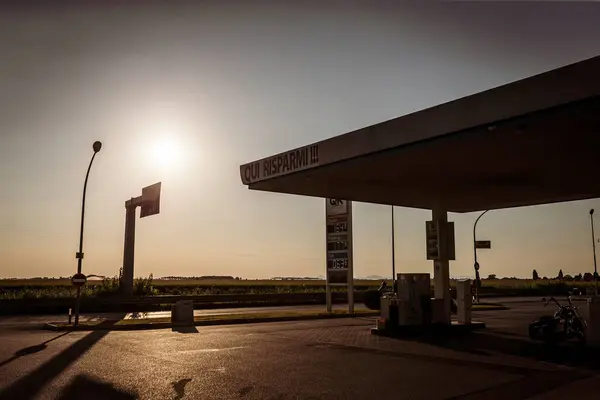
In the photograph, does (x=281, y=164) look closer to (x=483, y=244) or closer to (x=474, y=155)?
(x=474, y=155)

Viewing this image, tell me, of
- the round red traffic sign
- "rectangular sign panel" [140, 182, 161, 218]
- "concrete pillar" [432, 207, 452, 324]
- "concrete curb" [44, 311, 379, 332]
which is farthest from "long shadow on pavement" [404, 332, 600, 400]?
"rectangular sign panel" [140, 182, 161, 218]


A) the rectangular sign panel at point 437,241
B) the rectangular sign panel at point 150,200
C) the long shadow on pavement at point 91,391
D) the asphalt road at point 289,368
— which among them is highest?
the rectangular sign panel at point 150,200

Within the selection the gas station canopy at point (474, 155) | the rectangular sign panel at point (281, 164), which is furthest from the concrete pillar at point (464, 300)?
the rectangular sign panel at point (281, 164)

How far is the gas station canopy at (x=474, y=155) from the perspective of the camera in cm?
1042

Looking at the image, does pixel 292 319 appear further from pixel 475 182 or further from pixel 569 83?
pixel 569 83

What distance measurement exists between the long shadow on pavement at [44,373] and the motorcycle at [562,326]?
11469mm

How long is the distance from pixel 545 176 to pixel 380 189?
16.1ft

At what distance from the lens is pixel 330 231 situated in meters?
27.6

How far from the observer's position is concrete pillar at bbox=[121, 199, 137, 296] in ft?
123

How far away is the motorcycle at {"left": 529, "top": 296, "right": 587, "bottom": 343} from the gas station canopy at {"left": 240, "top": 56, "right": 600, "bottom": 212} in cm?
363

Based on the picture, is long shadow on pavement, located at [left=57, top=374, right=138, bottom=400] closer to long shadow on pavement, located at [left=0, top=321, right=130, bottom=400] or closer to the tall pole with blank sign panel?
long shadow on pavement, located at [left=0, top=321, right=130, bottom=400]

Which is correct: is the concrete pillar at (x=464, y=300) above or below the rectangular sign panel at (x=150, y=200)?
below

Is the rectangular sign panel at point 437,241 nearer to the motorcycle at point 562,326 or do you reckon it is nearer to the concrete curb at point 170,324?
the motorcycle at point 562,326

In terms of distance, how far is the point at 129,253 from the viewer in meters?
37.7
